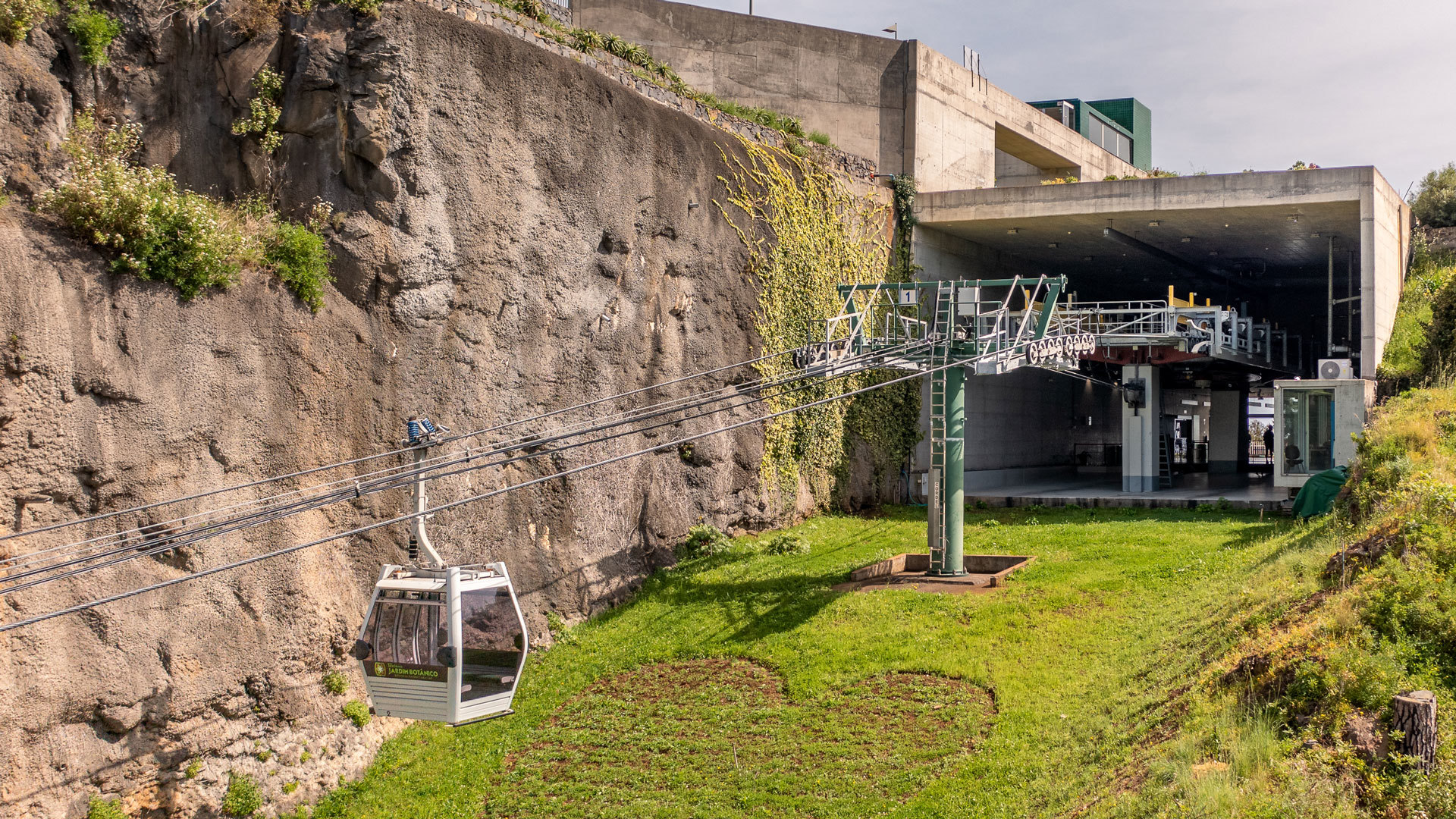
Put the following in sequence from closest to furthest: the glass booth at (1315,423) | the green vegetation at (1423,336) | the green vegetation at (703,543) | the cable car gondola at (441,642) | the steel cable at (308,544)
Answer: the steel cable at (308,544), the cable car gondola at (441,642), the green vegetation at (703,543), the green vegetation at (1423,336), the glass booth at (1315,423)

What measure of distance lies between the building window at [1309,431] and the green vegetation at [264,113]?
23.3 meters

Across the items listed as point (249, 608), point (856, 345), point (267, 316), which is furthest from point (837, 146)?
point (249, 608)

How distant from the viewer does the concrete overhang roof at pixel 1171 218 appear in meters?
26.9

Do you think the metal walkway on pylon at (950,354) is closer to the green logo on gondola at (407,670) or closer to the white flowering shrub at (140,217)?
the green logo on gondola at (407,670)

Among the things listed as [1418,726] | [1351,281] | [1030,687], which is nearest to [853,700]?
[1030,687]

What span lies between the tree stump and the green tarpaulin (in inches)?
550

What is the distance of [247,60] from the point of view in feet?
53.0

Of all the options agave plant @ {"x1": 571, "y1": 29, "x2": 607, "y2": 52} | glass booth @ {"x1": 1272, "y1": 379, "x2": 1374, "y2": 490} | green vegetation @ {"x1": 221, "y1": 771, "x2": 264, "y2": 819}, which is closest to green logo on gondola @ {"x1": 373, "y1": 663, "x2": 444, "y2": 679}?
green vegetation @ {"x1": 221, "y1": 771, "x2": 264, "y2": 819}

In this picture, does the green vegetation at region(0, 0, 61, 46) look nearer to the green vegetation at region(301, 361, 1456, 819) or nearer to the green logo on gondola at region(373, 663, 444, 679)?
the green logo on gondola at region(373, 663, 444, 679)

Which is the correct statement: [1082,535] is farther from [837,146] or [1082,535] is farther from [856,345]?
[837,146]

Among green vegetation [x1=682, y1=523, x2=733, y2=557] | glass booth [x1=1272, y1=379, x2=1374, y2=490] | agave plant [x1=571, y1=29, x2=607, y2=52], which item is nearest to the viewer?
agave plant [x1=571, y1=29, x2=607, y2=52]

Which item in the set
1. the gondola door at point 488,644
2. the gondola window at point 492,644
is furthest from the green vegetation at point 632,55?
the gondola window at point 492,644

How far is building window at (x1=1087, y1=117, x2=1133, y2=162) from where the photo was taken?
150 ft

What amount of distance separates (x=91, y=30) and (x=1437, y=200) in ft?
135
